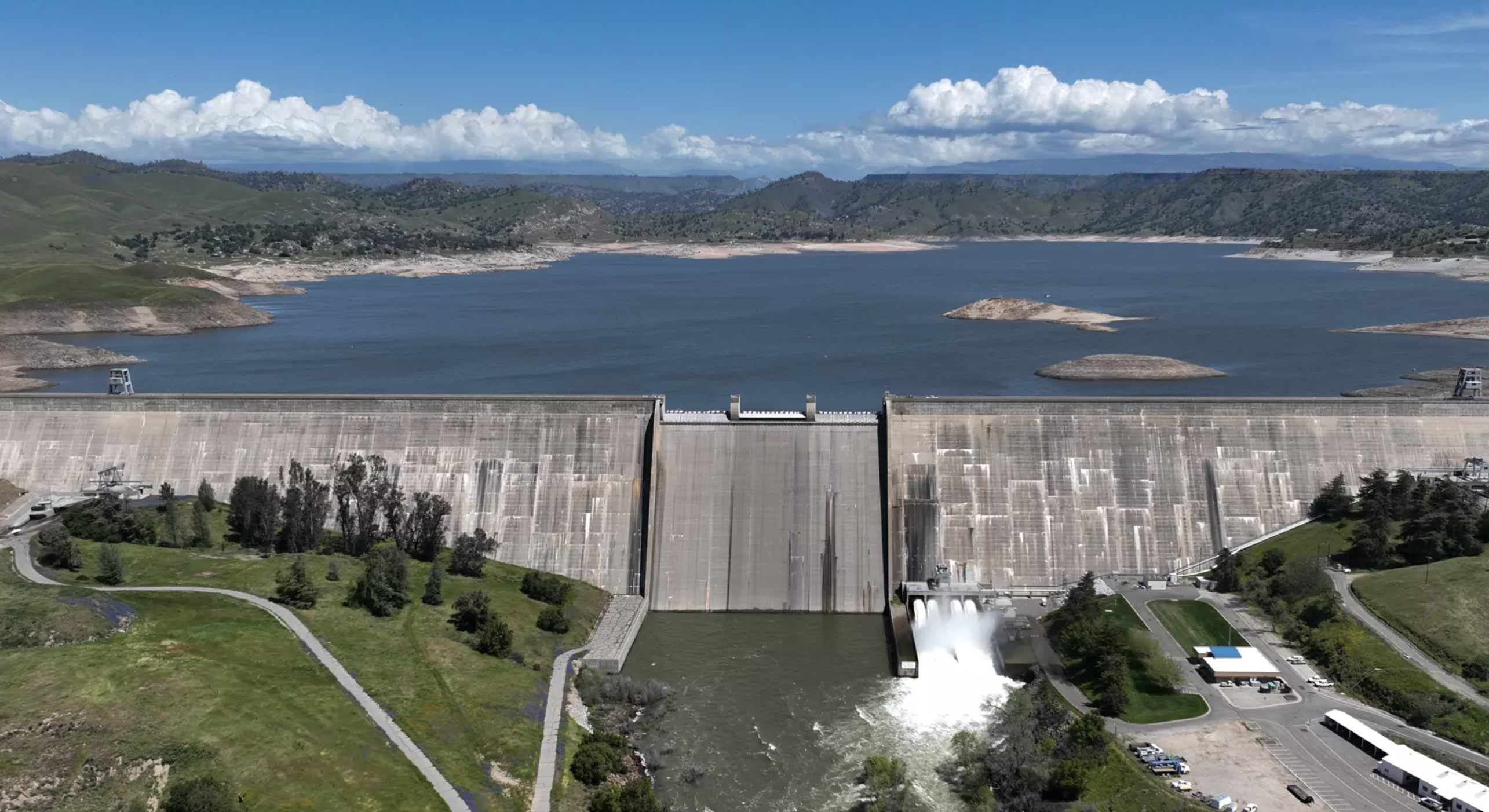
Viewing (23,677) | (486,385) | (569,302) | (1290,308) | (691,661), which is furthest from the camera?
(569,302)

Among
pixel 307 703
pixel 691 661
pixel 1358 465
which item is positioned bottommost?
pixel 691 661

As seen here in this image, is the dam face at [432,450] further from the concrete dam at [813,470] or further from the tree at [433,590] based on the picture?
the tree at [433,590]

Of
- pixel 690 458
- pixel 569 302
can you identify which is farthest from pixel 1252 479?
pixel 569 302

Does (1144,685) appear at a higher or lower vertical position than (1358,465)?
lower

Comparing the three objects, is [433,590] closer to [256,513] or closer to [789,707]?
[256,513]

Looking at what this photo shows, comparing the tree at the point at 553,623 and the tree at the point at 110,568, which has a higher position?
the tree at the point at 110,568

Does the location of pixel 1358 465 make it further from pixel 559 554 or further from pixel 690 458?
pixel 559 554

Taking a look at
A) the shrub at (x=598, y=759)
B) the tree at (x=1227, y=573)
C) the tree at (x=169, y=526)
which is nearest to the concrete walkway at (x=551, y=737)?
the shrub at (x=598, y=759)

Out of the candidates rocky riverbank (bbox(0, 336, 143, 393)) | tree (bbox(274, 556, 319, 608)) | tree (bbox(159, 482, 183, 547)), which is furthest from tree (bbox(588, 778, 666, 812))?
rocky riverbank (bbox(0, 336, 143, 393))
